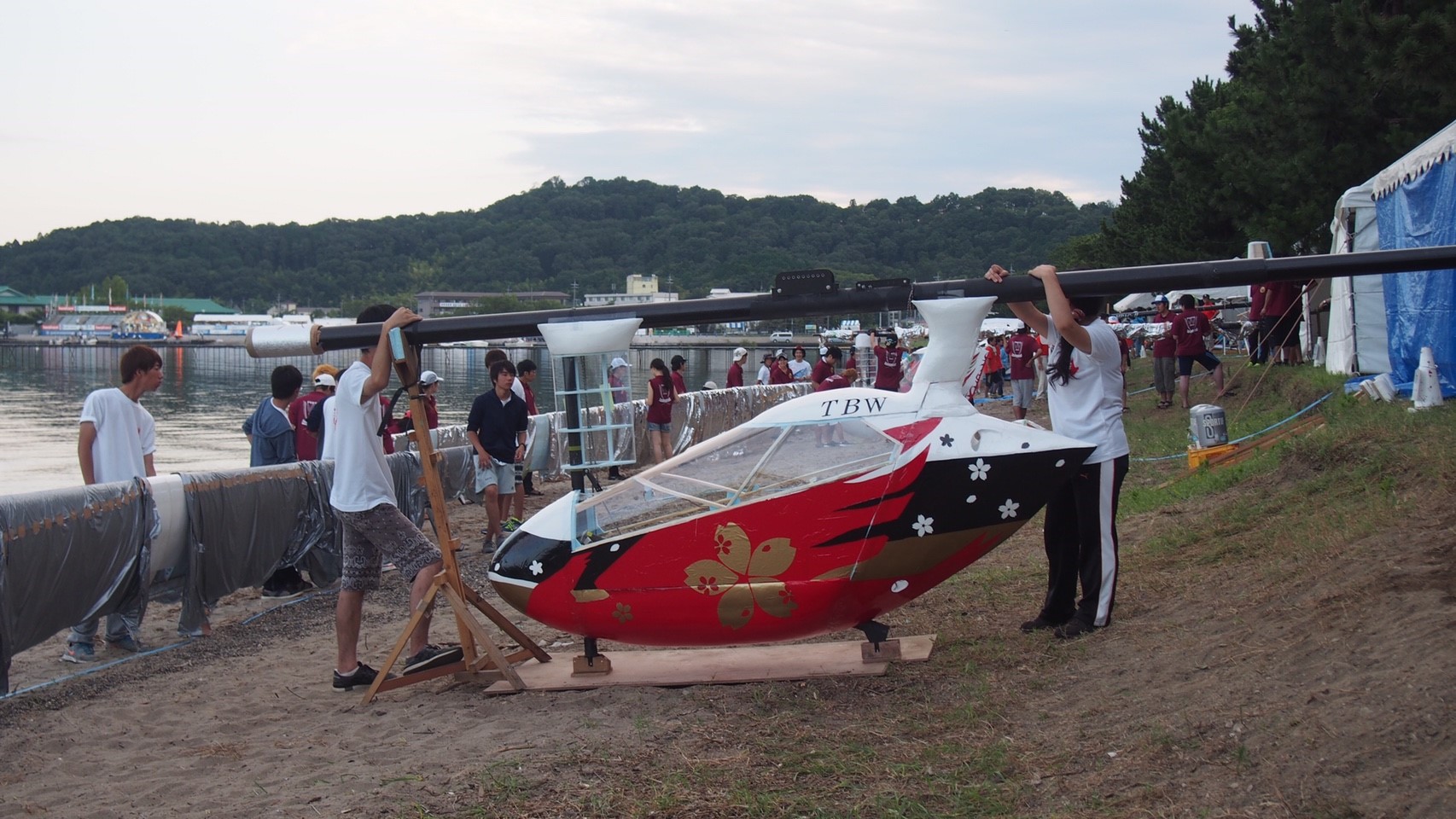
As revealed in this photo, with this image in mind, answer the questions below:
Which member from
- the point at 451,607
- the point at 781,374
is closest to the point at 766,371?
the point at 781,374

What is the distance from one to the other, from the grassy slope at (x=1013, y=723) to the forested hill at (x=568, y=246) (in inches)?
850

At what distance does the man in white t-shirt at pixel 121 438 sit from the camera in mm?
8414

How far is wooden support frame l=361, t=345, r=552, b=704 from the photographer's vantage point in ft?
22.3

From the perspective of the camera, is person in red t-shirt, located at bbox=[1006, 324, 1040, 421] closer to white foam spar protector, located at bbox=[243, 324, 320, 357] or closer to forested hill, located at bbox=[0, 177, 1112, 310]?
forested hill, located at bbox=[0, 177, 1112, 310]

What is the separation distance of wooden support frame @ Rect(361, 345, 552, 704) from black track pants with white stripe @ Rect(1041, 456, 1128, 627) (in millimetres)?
3511

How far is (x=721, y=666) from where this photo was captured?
7008 mm

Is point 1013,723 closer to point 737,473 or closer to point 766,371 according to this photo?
point 737,473

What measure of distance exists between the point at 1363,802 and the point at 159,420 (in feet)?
145

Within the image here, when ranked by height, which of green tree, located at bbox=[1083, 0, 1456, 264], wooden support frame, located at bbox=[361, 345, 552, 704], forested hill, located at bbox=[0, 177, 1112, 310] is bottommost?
wooden support frame, located at bbox=[361, 345, 552, 704]

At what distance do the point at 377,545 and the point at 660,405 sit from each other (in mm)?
12585

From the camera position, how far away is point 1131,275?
6055 millimetres

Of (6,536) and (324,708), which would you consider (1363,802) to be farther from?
(6,536)

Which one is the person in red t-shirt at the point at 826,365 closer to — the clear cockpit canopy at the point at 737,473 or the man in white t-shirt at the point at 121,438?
the man in white t-shirt at the point at 121,438

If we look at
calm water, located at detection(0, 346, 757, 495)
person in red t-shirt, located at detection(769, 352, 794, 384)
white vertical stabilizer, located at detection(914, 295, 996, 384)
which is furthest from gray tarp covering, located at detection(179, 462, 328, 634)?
person in red t-shirt, located at detection(769, 352, 794, 384)
